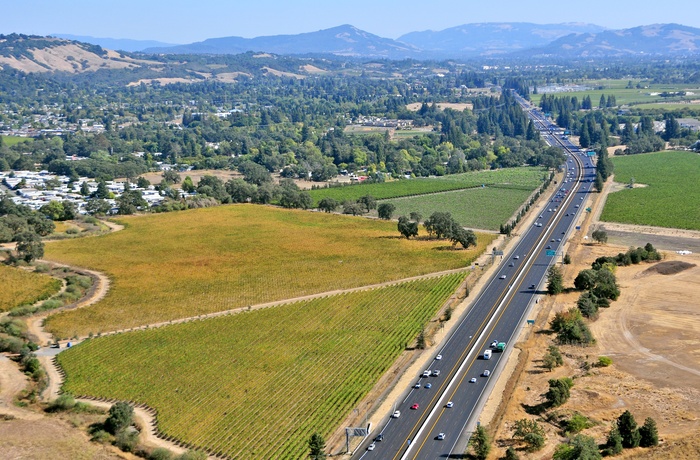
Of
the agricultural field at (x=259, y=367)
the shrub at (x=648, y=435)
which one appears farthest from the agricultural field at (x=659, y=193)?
the shrub at (x=648, y=435)

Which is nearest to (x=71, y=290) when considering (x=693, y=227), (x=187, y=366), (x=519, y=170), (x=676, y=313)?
(x=187, y=366)

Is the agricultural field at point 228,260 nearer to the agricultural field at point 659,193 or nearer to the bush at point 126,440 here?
the bush at point 126,440

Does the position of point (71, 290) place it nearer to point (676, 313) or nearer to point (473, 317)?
point (473, 317)

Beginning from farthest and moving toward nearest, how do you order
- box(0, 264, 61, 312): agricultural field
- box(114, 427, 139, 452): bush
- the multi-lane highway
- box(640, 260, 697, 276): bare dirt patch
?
box(640, 260, 697, 276): bare dirt patch < box(0, 264, 61, 312): agricultural field < the multi-lane highway < box(114, 427, 139, 452): bush

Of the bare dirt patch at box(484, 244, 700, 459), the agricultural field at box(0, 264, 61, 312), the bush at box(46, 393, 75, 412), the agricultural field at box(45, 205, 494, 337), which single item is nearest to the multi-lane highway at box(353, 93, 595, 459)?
the bare dirt patch at box(484, 244, 700, 459)

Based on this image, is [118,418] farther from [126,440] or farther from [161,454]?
[161,454]

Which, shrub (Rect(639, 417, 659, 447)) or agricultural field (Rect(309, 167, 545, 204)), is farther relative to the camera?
agricultural field (Rect(309, 167, 545, 204))

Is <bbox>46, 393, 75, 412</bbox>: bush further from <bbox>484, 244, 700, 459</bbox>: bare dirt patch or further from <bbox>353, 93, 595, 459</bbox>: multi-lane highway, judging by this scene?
<bbox>484, 244, 700, 459</bbox>: bare dirt patch
